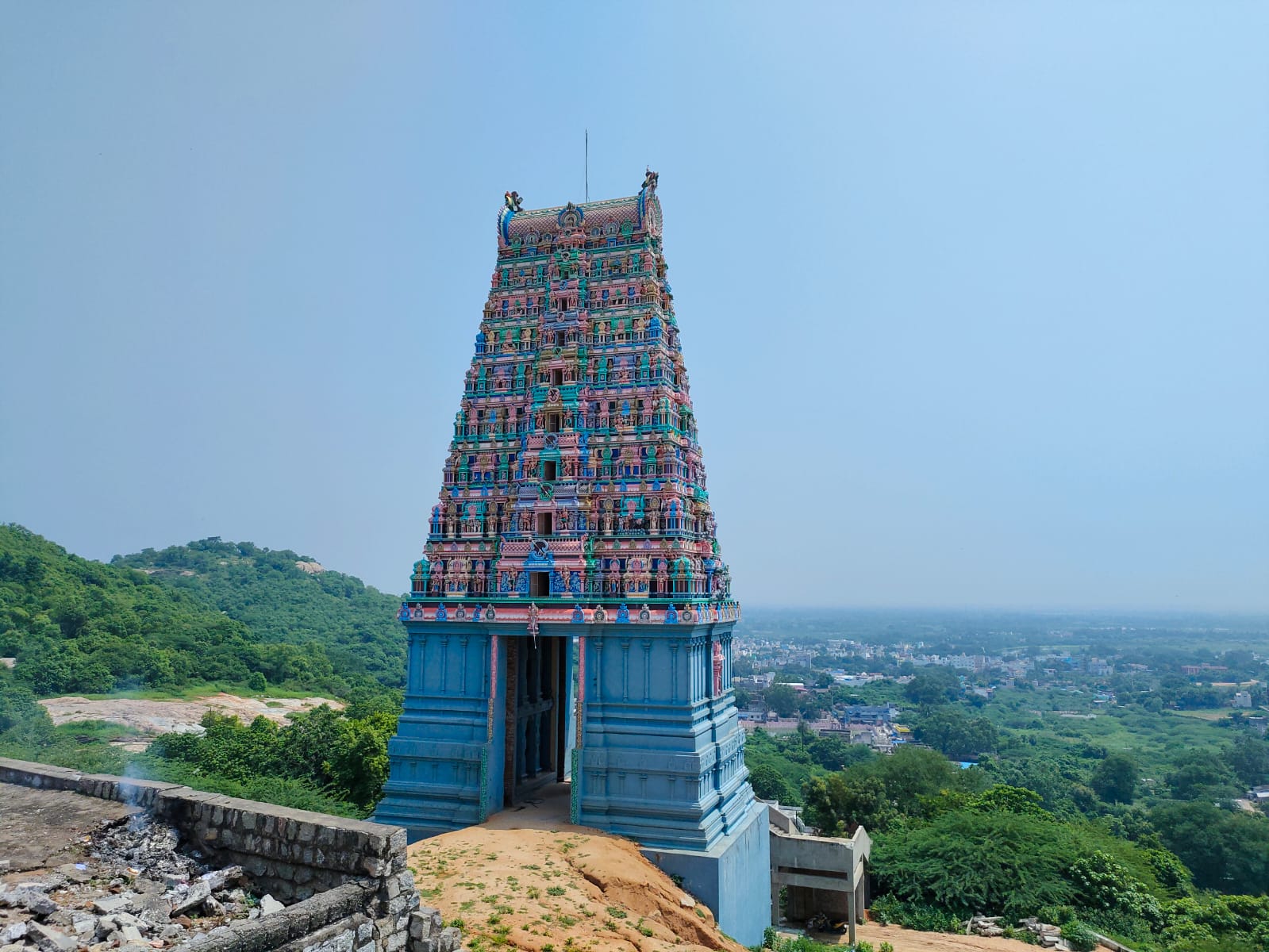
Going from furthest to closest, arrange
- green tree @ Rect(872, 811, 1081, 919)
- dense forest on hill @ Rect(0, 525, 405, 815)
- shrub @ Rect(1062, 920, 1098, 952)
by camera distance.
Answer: dense forest on hill @ Rect(0, 525, 405, 815) → green tree @ Rect(872, 811, 1081, 919) → shrub @ Rect(1062, 920, 1098, 952)

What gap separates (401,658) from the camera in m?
93.4

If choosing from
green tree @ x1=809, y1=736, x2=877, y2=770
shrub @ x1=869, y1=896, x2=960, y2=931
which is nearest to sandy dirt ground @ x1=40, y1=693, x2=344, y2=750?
shrub @ x1=869, y1=896, x2=960, y2=931

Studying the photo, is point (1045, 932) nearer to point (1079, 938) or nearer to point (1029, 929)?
point (1029, 929)

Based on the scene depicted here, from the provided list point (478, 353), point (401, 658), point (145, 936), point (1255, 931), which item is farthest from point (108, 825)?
point (401, 658)

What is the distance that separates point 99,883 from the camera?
23.4 feet

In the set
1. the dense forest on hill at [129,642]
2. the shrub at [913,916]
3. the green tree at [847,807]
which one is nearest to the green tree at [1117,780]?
the green tree at [847,807]

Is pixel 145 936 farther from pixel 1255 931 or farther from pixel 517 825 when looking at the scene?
pixel 1255 931

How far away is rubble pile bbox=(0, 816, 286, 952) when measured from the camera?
6.07 m

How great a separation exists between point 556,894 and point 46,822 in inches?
329

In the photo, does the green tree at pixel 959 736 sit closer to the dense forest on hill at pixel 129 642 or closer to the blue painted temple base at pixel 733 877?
the dense forest on hill at pixel 129 642

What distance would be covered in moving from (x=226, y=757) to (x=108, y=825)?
2330cm

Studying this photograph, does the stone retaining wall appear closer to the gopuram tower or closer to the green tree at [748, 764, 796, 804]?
the gopuram tower

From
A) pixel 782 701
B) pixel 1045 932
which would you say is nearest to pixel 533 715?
pixel 1045 932

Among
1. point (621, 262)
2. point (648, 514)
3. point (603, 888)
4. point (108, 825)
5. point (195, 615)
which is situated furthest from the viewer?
point (195, 615)
